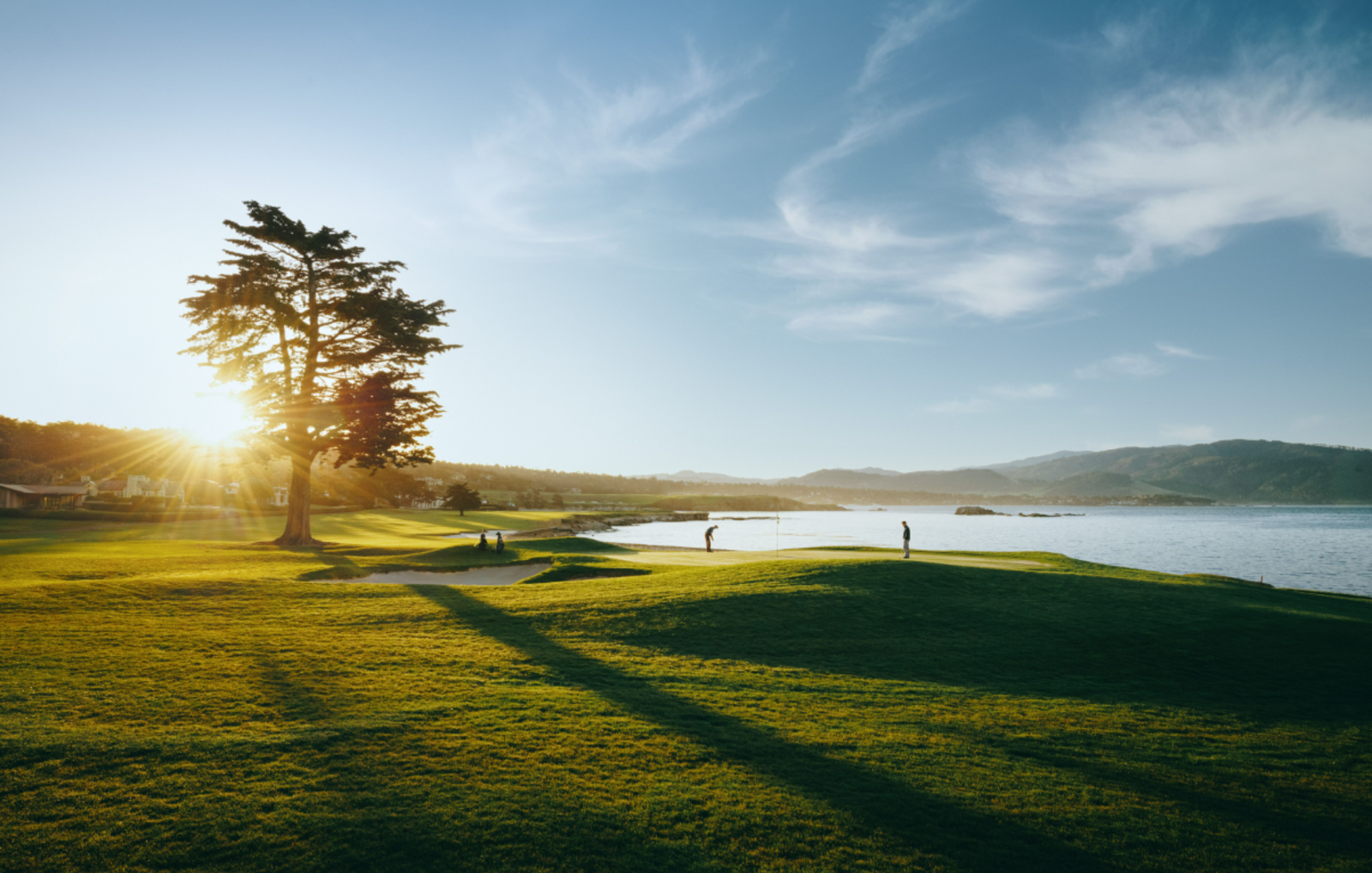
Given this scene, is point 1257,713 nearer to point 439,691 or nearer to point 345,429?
point 439,691

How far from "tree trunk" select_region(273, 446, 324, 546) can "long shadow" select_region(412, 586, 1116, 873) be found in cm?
2774

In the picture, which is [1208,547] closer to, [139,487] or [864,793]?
[864,793]

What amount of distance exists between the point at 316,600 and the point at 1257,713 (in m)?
19.8

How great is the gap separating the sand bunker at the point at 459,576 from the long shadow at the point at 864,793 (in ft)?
46.4

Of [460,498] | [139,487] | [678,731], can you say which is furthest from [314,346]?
[139,487]

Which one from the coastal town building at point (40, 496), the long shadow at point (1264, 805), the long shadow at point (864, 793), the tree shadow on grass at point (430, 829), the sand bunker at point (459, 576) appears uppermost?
the coastal town building at point (40, 496)

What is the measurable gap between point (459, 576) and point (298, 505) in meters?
14.1

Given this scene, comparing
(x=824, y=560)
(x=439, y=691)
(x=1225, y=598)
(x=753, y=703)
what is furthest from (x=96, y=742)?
(x=1225, y=598)

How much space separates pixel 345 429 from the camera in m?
32.3

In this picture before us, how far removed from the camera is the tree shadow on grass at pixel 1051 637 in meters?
11.1

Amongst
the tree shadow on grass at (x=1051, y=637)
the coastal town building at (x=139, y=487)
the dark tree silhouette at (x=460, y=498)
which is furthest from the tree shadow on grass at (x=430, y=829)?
the coastal town building at (x=139, y=487)

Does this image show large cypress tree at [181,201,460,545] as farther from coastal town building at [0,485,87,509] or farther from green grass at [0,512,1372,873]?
coastal town building at [0,485,87,509]

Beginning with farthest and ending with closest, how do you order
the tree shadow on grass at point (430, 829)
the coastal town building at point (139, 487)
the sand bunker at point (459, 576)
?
the coastal town building at point (139, 487) < the sand bunker at point (459, 576) < the tree shadow on grass at point (430, 829)

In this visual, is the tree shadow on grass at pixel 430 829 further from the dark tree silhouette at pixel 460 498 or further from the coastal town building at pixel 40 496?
the coastal town building at pixel 40 496
